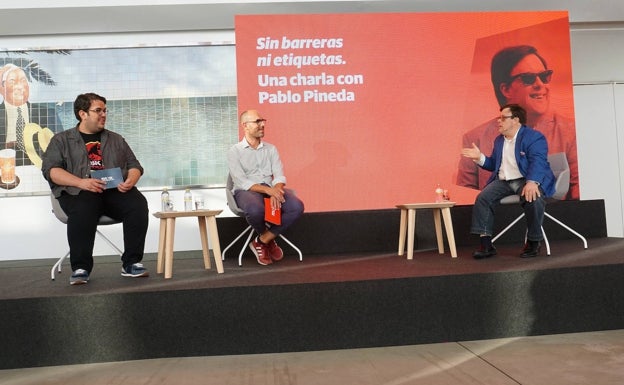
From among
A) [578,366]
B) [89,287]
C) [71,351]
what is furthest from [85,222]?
[578,366]

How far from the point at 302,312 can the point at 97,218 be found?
139cm

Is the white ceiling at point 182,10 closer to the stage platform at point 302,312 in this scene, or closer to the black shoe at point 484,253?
the black shoe at point 484,253

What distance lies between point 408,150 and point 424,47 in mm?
992

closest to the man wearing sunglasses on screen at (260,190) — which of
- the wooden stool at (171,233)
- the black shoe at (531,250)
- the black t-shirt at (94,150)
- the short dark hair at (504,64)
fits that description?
the wooden stool at (171,233)

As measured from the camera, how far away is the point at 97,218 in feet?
11.5

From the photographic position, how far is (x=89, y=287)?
3.12 m

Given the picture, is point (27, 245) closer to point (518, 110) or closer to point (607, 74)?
point (518, 110)

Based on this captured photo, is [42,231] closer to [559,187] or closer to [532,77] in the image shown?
[559,187]

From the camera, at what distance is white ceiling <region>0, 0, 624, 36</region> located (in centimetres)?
579

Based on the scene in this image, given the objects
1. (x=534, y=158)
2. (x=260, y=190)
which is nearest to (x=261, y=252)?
(x=260, y=190)

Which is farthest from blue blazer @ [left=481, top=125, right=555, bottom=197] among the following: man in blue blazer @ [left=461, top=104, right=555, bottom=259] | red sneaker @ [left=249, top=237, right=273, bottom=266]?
red sneaker @ [left=249, top=237, right=273, bottom=266]

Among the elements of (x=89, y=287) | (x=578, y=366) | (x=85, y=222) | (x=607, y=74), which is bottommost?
(x=578, y=366)

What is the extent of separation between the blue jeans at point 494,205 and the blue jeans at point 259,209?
1.17m

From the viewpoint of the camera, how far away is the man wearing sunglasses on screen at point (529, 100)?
5.88 m
